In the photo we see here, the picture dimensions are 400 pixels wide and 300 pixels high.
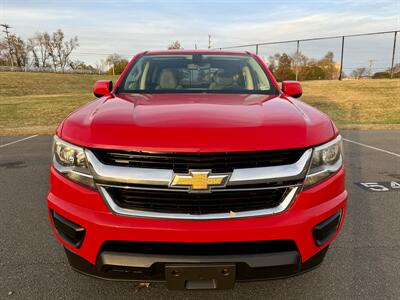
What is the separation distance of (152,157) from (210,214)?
1.46 feet

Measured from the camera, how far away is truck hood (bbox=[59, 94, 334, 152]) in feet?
6.47

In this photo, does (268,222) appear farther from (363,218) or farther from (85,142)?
(363,218)

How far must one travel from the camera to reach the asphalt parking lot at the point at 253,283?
2.57 m

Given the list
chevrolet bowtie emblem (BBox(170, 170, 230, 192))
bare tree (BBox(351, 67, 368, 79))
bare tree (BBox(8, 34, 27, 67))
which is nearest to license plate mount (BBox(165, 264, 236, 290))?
chevrolet bowtie emblem (BBox(170, 170, 230, 192))

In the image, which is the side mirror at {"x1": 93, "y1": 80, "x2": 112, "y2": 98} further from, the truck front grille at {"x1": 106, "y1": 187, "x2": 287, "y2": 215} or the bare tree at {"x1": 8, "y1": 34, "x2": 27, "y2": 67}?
the bare tree at {"x1": 8, "y1": 34, "x2": 27, "y2": 67}

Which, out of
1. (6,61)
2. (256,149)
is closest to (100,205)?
(256,149)

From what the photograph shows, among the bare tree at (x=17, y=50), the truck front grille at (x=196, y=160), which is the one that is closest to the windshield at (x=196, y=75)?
the truck front grille at (x=196, y=160)

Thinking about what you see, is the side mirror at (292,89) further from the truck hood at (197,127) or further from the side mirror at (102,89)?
the side mirror at (102,89)

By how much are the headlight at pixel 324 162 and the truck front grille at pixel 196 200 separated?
20 cm

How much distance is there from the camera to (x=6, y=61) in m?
90.5

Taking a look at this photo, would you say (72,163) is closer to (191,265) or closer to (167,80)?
(191,265)

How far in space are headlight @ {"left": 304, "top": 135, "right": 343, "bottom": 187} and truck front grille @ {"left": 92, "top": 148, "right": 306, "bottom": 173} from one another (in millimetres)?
201

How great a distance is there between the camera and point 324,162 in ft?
7.22

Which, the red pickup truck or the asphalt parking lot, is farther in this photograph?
the asphalt parking lot
